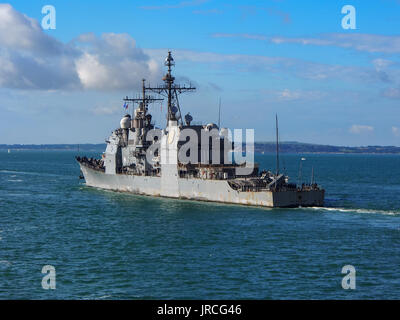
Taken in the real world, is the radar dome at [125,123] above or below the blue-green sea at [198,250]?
above

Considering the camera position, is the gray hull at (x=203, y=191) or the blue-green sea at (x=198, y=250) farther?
the gray hull at (x=203, y=191)

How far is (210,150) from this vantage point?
6100cm

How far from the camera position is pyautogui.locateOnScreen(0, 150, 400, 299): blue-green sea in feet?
81.4

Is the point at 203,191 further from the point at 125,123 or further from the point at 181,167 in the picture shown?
the point at 125,123

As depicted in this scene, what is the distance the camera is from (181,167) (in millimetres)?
57750

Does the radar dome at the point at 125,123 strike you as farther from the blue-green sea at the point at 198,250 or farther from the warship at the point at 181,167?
the blue-green sea at the point at 198,250

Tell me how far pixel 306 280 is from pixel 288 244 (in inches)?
311

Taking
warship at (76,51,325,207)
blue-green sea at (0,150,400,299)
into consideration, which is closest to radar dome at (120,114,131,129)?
warship at (76,51,325,207)

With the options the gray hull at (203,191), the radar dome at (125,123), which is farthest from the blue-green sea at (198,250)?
the radar dome at (125,123)

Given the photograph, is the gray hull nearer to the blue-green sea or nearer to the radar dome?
the blue-green sea

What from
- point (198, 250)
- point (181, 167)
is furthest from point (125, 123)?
point (198, 250)

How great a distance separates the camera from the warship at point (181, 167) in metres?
49.4

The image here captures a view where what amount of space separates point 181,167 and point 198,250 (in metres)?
25.7
